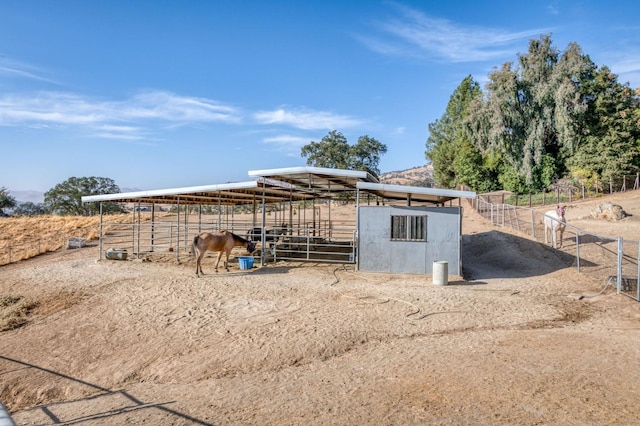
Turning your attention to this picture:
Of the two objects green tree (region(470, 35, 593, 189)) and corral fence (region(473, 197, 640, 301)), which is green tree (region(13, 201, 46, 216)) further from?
corral fence (region(473, 197, 640, 301))

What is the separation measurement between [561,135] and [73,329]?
34677 millimetres

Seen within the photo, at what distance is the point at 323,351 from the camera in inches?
241

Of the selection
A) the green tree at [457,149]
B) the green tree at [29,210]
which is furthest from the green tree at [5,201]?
the green tree at [457,149]

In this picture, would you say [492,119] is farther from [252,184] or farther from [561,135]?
[252,184]

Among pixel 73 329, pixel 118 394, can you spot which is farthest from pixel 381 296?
pixel 73 329

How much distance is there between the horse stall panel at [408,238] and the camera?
11.6 meters

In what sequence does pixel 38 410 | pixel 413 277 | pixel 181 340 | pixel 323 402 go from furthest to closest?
pixel 413 277
pixel 181 340
pixel 38 410
pixel 323 402

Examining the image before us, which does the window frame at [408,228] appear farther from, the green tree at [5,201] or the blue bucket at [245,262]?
the green tree at [5,201]

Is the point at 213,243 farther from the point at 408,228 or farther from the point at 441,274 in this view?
the point at 441,274

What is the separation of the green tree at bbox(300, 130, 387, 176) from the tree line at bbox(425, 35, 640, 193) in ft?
54.7

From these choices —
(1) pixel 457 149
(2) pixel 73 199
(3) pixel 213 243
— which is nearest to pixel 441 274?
(3) pixel 213 243

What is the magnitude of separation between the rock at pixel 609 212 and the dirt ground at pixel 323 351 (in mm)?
11867

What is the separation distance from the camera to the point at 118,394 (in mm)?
5168

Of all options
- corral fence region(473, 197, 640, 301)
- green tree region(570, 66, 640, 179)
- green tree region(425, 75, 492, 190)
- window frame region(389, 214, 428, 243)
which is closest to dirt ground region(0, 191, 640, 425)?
corral fence region(473, 197, 640, 301)
